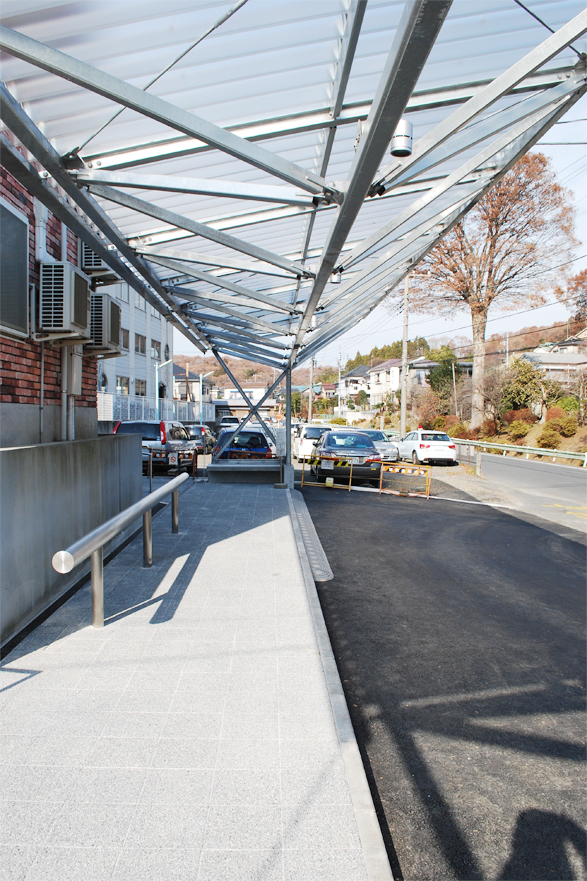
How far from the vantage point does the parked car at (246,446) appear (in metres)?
16.2

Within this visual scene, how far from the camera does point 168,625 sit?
477 centimetres

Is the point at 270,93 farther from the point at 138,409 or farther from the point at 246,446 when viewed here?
the point at 138,409

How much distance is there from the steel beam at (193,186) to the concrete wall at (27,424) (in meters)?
2.40

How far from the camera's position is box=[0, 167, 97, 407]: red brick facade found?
17.9 ft

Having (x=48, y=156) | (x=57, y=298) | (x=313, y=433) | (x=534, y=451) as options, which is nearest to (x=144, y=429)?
(x=313, y=433)

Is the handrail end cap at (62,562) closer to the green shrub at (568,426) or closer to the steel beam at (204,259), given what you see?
the steel beam at (204,259)

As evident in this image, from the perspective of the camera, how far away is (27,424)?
5914 millimetres

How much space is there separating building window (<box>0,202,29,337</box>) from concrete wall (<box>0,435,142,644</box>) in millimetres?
1284

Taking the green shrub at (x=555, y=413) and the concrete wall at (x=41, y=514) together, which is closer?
the concrete wall at (x=41, y=514)

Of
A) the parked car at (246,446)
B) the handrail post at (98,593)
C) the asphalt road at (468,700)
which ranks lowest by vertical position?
the asphalt road at (468,700)

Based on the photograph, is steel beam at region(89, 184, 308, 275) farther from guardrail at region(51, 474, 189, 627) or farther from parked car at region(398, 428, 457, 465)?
parked car at region(398, 428, 457, 465)

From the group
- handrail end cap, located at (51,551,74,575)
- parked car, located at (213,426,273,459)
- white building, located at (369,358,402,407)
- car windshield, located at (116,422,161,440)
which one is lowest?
handrail end cap, located at (51,551,74,575)

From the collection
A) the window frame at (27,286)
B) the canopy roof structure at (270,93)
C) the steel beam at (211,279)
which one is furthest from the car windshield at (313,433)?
the canopy roof structure at (270,93)

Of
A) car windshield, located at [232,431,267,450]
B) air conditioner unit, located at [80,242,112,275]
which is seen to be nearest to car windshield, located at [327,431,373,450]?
car windshield, located at [232,431,267,450]
